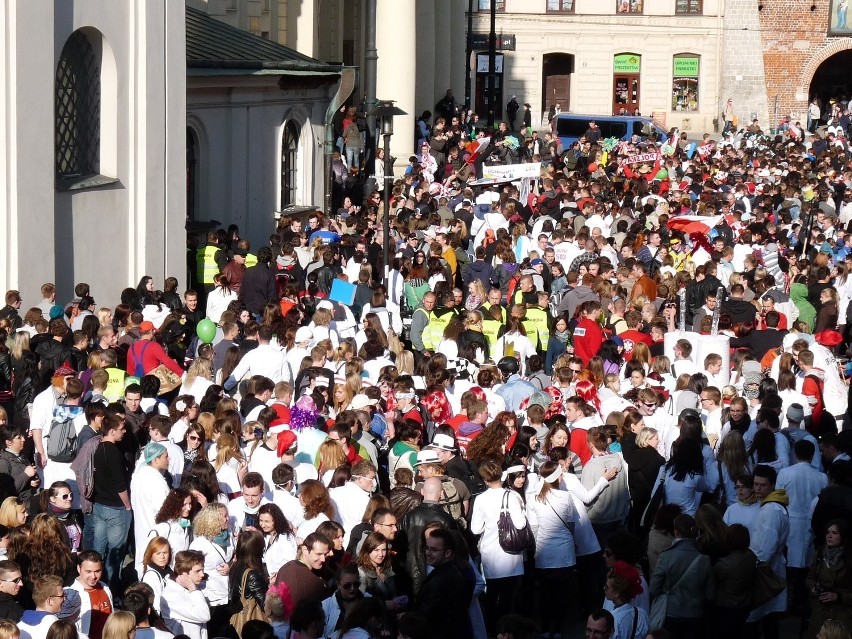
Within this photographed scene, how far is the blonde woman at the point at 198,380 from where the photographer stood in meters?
13.6

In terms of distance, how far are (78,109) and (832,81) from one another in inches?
2002

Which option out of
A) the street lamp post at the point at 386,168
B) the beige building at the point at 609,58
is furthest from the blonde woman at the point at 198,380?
the beige building at the point at 609,58

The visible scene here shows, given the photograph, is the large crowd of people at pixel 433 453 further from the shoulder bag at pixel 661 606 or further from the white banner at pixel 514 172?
the white banner at pixel 514 172

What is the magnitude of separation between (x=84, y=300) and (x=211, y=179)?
27.7ft

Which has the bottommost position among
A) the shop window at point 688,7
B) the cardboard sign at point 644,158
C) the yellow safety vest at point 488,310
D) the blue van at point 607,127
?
the yellow safety vest at point 488,310

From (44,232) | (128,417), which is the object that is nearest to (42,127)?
(44,232)

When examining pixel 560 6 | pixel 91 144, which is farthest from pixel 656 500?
pixel 560 6

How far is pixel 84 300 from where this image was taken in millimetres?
16266

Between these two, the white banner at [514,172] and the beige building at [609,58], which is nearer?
the white banner at [514,172]

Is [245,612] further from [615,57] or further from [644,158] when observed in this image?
[615,57]

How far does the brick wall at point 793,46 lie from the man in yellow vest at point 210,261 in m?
43.4

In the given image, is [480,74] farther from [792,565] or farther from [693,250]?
[792,565]

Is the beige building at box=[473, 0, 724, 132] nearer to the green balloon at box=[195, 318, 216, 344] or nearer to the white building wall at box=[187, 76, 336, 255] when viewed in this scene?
the white building wall at box=[187, 76, 336, 255]

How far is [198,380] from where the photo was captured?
13.7m
